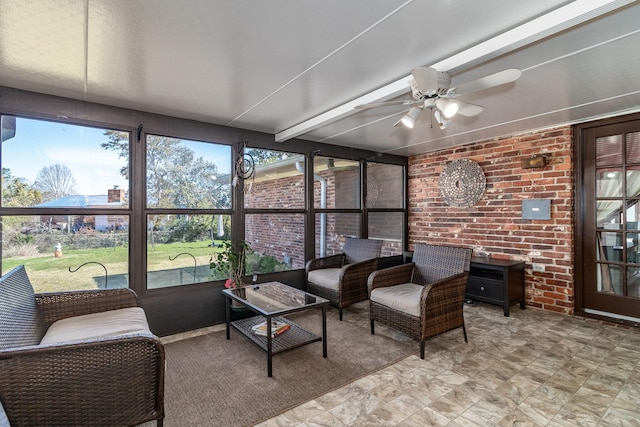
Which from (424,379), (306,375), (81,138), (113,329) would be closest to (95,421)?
(113,329)

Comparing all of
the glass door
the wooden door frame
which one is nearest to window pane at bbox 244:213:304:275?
the wooden door frame

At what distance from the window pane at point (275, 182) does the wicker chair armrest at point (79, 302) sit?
5.54 ft

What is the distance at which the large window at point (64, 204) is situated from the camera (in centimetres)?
263

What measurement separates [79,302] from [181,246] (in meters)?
1.15

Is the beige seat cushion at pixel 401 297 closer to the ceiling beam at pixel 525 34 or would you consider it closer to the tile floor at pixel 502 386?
the tile floor at pixel 502 386

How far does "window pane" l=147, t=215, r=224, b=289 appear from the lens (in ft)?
10.8

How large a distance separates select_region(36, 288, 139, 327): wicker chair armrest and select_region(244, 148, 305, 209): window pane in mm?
1688

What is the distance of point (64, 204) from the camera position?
112 inches

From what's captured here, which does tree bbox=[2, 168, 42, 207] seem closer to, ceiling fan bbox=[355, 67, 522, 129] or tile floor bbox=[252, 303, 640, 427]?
tile floor bbox=[252, 303, 640, 427]

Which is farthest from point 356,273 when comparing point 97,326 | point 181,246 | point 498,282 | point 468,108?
point 97,326

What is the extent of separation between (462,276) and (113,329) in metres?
2.88

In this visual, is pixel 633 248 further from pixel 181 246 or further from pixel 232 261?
pixel 181 246

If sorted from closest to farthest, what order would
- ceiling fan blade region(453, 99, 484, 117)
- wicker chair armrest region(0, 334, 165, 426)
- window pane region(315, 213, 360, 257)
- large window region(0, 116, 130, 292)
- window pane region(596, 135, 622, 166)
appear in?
wicker chair armrest region(0, 334, 165, 426) → ceiling fan blade region(453, 99, 484, 117) → large window region(0, 116, 130, 292) → window pane region(596, 135, 622, 166) → window pane region(315, 213, 360, 257)

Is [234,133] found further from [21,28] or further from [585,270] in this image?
[585,270]
